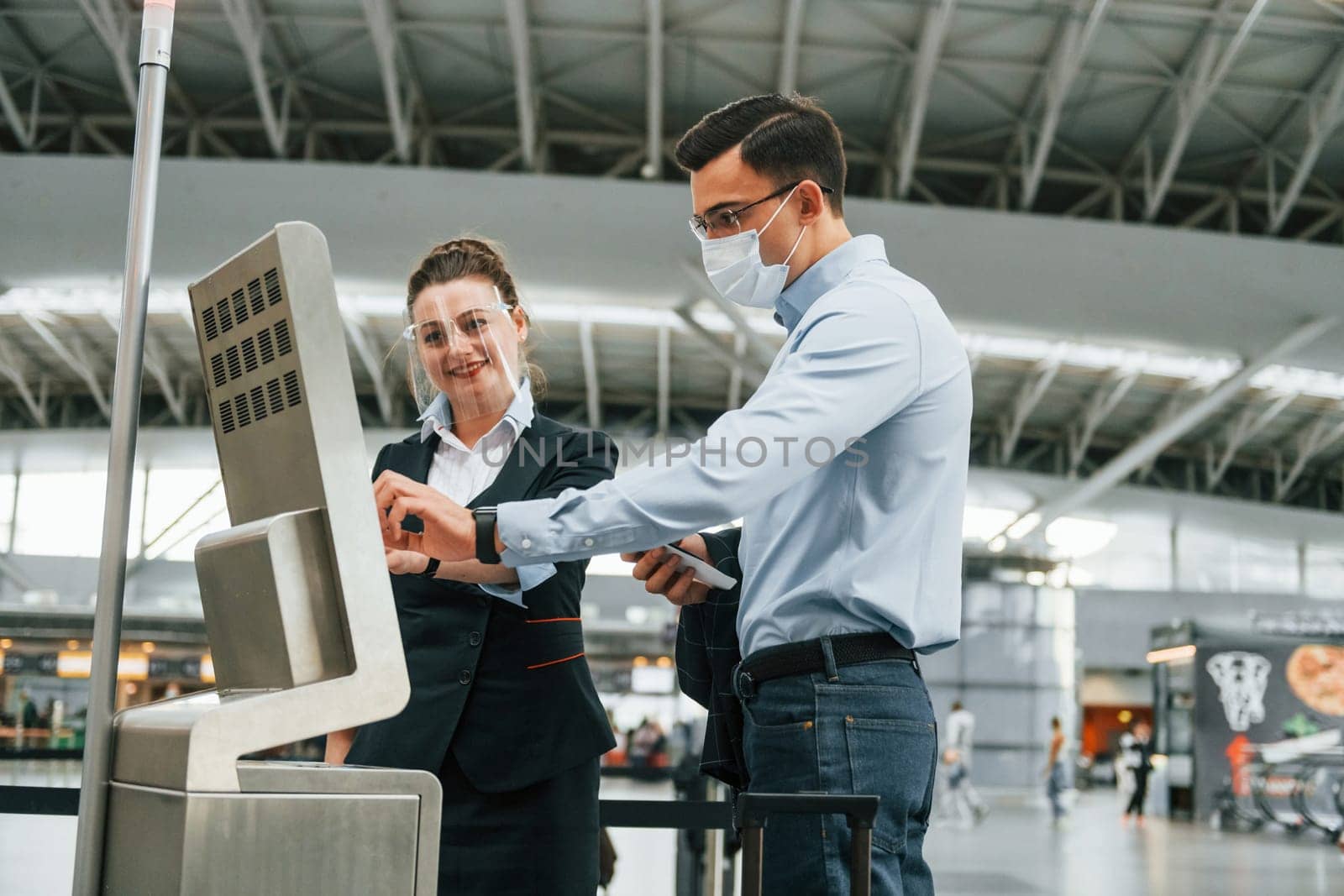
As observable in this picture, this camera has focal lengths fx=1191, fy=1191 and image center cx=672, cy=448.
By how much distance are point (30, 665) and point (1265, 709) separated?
1970 centimetres

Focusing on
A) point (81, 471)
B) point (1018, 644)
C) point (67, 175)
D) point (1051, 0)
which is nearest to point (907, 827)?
point (1051, 0)

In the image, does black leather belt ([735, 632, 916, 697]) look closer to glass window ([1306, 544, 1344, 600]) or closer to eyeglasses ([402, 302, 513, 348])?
eyeglasses ([402, 302, 513, 348])

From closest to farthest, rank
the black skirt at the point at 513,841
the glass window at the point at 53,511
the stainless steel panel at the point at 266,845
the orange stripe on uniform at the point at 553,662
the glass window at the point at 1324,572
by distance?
the stainless steel panel at the point at 266,845
the black skirt at the point at 513,841
the orange stripe on uniform at the point at 553,662
the glass window at the point at 53,511
the glass window at the point at 1324,572

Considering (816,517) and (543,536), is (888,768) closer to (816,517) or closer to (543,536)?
(816,517)

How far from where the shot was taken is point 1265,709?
61.2 ft

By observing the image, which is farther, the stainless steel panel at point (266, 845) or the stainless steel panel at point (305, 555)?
the stainless steel panel at point (305, 555)

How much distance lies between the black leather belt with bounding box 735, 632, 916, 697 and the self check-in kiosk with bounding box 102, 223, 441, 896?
540mm

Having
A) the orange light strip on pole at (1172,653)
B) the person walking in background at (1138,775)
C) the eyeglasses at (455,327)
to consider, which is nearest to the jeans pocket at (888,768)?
the eyeglasses at (455,327)

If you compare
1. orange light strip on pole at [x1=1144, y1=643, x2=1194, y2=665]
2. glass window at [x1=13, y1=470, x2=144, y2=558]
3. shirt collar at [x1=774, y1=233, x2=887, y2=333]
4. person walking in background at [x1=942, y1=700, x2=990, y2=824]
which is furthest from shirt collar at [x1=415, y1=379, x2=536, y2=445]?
glass window at [x1=13, y1=470, x2=144, y2=558]

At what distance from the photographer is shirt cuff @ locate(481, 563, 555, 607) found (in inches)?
75.5

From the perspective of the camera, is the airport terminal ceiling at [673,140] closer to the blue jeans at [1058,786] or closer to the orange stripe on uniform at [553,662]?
the blue jeans at [1058,786]

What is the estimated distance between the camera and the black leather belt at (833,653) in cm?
162

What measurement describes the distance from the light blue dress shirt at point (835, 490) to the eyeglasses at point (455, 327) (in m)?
0.68

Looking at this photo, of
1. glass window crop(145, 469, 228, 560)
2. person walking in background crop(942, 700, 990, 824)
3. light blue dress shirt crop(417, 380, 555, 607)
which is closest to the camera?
light blue dress shirt crop(417, 380, 555, 607)
